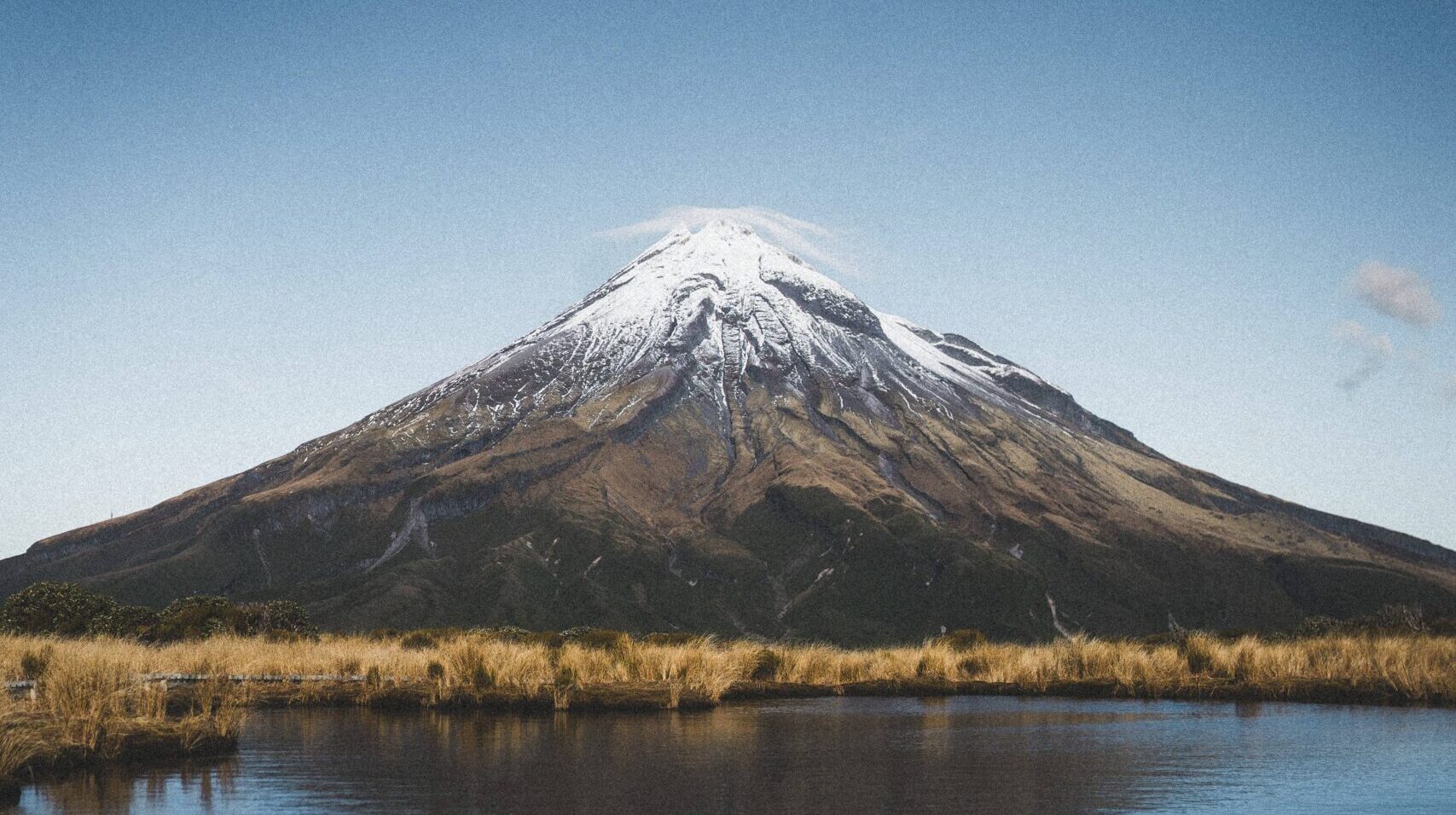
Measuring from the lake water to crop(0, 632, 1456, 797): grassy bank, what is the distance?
1.44 m

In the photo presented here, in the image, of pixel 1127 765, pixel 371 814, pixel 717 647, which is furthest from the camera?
pixel 717 647

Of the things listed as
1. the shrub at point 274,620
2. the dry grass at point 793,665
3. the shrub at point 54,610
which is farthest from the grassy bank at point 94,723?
the shrub at point 54,610

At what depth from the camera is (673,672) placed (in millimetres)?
36438

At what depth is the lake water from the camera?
1919 cm

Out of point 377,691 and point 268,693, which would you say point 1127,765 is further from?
point 268,693

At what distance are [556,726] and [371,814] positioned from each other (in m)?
11.8

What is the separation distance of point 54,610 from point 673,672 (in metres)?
30.6

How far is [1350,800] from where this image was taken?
19.3 metres

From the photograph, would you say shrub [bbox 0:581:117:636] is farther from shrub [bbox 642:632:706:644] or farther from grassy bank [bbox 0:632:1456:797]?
shrub [bbox 642:632:706:644]

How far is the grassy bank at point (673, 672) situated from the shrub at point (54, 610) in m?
11.9

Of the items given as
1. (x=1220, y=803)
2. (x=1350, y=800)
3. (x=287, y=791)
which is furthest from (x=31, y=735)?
(x=1350, y=800)

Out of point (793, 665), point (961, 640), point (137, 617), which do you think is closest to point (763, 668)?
point (793, 665)

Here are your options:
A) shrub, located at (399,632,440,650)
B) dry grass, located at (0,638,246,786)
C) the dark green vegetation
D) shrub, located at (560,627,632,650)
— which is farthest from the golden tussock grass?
the dark green vegetation

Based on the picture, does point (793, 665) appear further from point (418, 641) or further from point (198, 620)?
point (198, 620)
